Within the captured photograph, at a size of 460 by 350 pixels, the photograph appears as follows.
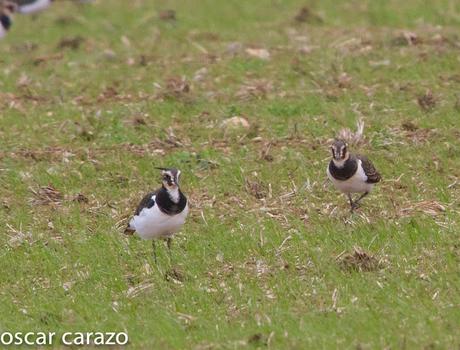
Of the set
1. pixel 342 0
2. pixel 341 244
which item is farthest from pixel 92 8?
pixel 341 244

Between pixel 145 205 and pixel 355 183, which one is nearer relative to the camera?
pixel 145 205

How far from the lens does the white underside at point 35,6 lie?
22.2m

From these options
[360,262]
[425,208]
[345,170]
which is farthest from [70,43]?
[360,262]

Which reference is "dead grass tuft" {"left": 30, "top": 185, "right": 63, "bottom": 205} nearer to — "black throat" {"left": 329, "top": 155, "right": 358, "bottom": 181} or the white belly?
the white belly

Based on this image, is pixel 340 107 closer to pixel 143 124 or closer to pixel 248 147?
pixel 248 147

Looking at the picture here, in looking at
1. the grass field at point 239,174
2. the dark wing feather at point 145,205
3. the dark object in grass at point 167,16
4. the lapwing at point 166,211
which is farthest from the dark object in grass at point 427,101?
the dark object in grass at point 167,16

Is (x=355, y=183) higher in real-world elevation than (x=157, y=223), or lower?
lower

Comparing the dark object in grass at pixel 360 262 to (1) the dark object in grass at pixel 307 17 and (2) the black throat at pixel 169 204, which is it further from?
(1) the dark object in grass at pixel 307 17

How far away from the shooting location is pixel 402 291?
950 cm

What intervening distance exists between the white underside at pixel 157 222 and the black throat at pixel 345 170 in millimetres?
1833

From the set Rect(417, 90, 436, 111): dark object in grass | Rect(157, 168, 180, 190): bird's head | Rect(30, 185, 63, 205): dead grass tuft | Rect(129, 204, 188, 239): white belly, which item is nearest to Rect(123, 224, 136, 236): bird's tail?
Rect(129, 204, 188, 239): white belly

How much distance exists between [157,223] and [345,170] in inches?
85.7

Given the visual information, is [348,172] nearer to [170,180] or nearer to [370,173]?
[370,173]

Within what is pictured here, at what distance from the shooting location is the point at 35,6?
22.3 meters
